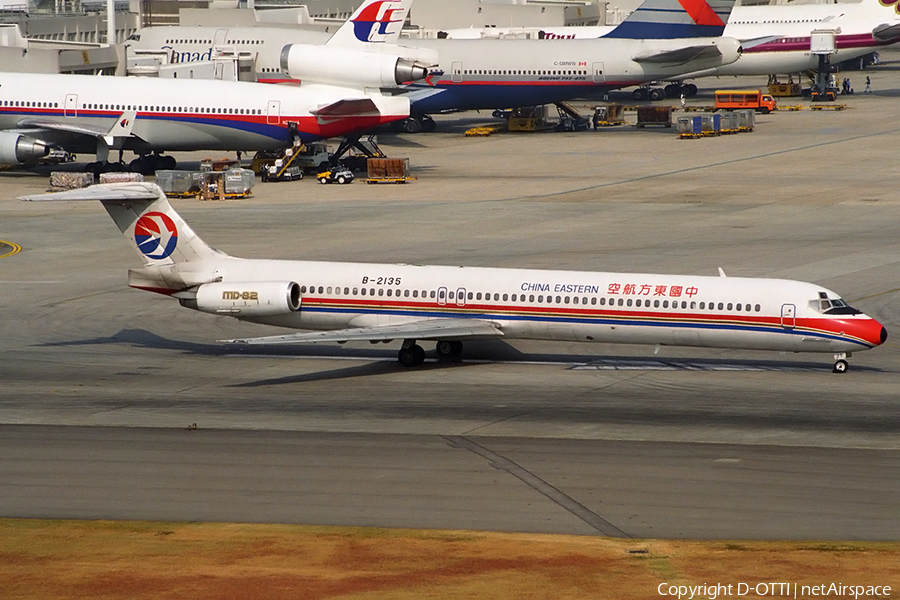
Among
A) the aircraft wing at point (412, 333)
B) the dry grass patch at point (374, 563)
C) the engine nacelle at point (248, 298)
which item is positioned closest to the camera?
the dry grass patch at point (374, 563)

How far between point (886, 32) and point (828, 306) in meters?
84.9

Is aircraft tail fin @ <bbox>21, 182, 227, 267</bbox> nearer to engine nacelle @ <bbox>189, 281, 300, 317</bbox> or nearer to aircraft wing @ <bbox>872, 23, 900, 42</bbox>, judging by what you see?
engine nacelle @ <bbox>189, 281, 300, 317</bbox>

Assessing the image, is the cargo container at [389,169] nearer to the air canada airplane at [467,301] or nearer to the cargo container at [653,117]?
the cargo container at [653,117]

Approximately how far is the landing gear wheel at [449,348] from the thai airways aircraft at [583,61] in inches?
2145

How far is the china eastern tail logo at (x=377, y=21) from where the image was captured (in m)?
79.7

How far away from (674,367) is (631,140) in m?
56.2

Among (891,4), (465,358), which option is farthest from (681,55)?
(465,358)

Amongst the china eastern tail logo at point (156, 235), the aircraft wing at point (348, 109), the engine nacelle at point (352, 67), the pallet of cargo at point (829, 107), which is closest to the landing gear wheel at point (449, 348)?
the china eastern tail logo at point (156, 235)

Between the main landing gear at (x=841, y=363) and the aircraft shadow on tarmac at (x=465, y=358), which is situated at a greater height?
the main landing gear at (x=841, y=363)

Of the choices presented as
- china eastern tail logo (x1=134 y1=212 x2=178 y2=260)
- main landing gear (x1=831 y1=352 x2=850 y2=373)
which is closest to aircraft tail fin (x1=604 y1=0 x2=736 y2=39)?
main landing gear (x1=831 y1=352 x2=850 y2=373)

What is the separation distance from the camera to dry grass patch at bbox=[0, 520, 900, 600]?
77.2 feet

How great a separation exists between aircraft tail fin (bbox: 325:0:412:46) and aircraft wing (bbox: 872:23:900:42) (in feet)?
175

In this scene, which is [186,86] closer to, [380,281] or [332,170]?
[332,170]

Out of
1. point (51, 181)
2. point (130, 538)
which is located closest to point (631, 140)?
point (51, 181)
